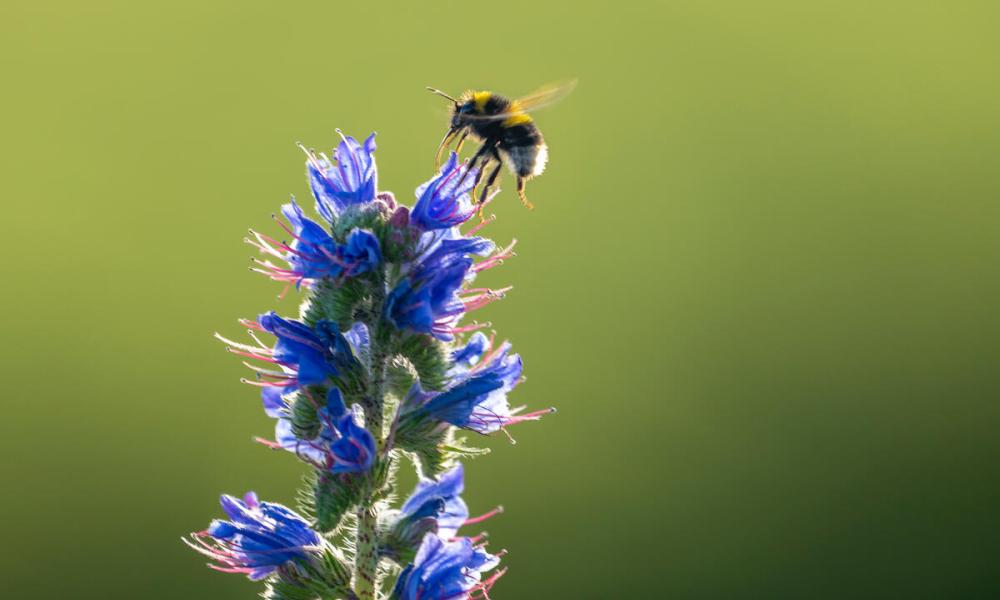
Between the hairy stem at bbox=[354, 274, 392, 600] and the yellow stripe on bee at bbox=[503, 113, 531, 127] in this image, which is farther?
the yellow stripe on bee at bbox=[503, 113, 531, 127]

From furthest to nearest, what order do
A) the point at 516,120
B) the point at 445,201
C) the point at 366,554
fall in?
the point at 516,120 → the point at 445,201 → the point at 366,554

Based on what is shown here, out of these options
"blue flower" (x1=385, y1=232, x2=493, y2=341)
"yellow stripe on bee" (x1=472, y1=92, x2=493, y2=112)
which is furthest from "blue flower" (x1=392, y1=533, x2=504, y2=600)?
"yellow stripe on bee" (x1=472, y1=92, x2=493, y2=112)

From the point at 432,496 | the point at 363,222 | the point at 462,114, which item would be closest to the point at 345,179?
the point at 363,222

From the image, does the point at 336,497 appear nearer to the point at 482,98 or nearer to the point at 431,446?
the point at 431,446

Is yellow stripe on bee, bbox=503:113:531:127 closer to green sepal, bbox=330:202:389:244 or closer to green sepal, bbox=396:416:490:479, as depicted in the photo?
green sepal, bbox=330:202:389:244

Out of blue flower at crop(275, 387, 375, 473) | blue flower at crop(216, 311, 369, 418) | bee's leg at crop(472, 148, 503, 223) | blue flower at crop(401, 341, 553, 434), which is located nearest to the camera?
blue flower at crop(275, 387, 375, 473)

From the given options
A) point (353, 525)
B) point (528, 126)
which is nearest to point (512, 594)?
point (528, 126)
